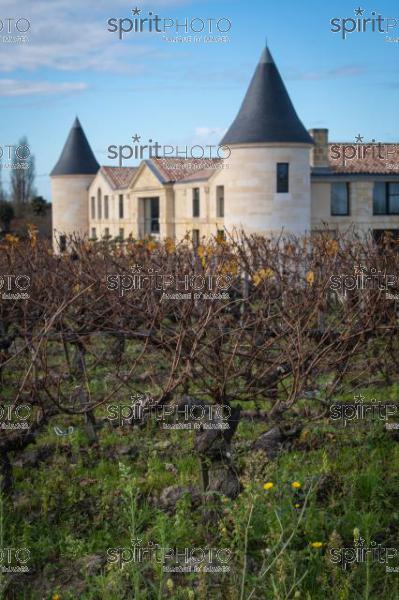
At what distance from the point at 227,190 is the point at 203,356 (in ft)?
87.3

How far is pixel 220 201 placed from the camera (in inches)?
1447

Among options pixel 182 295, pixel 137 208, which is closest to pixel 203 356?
pixel 182 295

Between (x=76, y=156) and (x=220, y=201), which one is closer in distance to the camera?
(x=220, y=201)

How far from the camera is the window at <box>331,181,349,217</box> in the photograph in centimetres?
3588

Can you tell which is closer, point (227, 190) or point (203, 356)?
point (203, 356)

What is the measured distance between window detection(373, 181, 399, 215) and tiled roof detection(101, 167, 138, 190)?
16403 mm

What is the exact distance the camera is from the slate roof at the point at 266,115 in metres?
33.0

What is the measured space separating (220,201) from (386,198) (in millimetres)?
6966

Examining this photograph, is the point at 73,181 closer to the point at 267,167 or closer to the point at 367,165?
the point at 367,165

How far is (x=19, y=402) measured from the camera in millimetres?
7195

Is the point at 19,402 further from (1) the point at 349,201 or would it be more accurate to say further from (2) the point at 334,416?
(1) the point at 349,201
